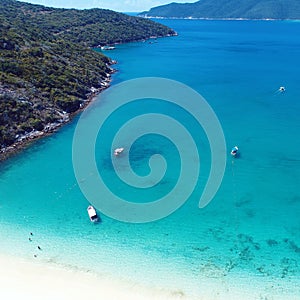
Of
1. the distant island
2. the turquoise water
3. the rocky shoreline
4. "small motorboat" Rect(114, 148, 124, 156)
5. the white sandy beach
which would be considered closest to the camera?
the white sandy beach

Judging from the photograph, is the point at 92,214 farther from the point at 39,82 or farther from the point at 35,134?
the point at 39,82

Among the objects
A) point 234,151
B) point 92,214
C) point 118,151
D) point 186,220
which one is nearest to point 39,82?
point 118,151

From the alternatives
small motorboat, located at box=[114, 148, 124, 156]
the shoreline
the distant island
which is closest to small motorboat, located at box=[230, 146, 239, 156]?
small motorboat, located at box=[114, 148, 124, 156]

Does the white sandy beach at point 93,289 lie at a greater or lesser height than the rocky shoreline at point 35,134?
lesser

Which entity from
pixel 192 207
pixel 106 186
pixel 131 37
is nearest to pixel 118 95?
pixel 106 186

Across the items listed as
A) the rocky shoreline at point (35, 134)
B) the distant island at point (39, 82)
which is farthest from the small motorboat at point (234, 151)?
the distant island at point (39, 82)

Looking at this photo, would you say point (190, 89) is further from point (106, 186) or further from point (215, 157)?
point (106, 186)

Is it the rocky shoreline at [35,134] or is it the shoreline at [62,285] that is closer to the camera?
the shoreline at [62,285]

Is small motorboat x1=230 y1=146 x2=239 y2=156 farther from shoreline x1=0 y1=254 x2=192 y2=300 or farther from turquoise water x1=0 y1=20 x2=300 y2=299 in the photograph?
shoreline x1=0 y1=254 x2=192 y2=300

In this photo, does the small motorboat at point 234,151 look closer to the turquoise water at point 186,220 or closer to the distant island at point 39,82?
the turquoise water at point 186,220

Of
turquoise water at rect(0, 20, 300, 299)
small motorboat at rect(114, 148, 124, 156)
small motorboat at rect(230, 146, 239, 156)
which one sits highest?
small motorboat at rect(114, 148, 124, 156)

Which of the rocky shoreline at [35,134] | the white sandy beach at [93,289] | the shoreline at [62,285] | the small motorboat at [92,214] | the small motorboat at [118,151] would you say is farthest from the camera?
the rocky shoreline at [35,134]

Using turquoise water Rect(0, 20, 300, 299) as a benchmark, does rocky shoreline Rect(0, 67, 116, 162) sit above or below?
above
